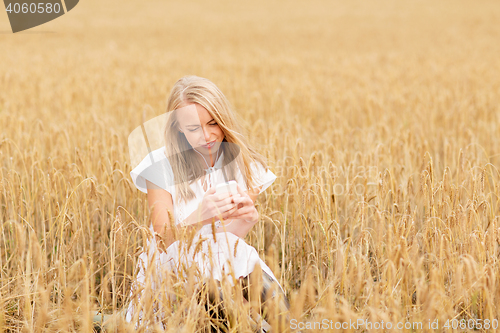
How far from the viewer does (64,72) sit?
6.67m

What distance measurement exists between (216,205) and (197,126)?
13.2 inches

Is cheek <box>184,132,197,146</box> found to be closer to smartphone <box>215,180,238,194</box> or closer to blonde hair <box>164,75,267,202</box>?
blonde hair <box>164,75,267,202</box>

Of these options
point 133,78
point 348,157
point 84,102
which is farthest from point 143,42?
point 348,157

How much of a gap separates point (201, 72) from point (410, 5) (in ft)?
65.1

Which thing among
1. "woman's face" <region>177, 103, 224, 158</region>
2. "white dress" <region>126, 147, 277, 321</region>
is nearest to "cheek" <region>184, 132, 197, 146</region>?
"woman's face" <region>177, 103, 224, 158</region>

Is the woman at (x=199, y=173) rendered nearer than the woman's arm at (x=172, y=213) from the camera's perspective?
No

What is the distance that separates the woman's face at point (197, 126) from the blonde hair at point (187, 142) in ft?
0.07

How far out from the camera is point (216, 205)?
1.31 m

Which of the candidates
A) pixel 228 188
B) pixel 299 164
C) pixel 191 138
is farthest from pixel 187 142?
pixel 299 164

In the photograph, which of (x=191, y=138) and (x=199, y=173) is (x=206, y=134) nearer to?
(x=191, y=138)

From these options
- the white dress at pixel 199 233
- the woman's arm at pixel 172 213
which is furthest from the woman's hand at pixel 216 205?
the white dress at pixel 199 233

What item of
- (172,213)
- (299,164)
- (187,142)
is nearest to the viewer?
(172,213)

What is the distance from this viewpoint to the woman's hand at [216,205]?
51.8 inches

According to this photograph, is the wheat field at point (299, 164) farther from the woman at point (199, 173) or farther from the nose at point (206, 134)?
the nose at point (206, 134)
